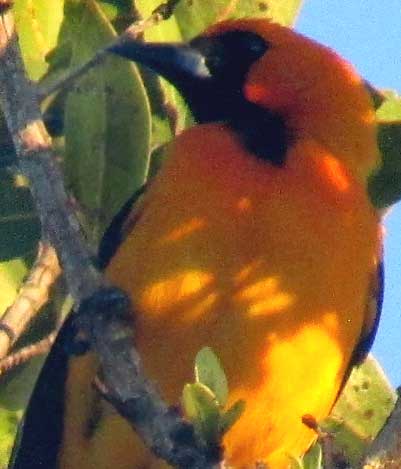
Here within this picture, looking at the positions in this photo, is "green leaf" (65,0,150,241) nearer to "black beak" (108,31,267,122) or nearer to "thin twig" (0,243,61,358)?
"black beak" (108,31,267,122)

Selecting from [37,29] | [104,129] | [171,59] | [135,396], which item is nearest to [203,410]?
[135,396]

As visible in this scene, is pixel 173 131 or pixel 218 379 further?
pixel 173 131

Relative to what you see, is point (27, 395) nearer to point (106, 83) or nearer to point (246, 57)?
point (106, 83)

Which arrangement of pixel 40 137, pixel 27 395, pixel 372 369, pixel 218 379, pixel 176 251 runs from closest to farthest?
pixel 218 379
pixel 40 137
pixel 176 251
pixel 27 395
pixel 372 369

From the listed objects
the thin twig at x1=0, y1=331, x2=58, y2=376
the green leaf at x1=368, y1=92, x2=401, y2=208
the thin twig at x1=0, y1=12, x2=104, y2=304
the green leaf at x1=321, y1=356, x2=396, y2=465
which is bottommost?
the green leaf at x1=321, y1=356, x2=396, y2=465

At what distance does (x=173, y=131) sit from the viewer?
451 centimetres

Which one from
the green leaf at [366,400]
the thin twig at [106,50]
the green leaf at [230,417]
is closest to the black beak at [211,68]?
the thin twig at [106,50]

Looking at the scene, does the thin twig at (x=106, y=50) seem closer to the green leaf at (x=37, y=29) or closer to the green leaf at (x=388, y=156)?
the green leaf at (x=37, y=29)

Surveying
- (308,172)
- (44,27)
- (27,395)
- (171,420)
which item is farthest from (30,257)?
(171,420)

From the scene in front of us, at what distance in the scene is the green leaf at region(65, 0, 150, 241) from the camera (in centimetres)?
391

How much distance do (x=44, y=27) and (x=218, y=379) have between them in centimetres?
192

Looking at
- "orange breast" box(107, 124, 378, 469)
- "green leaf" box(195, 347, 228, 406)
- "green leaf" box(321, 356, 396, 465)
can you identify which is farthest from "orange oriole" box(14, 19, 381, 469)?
"green leaf" box(195, 347, 228, 406)

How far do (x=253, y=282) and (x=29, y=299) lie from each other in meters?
0.59

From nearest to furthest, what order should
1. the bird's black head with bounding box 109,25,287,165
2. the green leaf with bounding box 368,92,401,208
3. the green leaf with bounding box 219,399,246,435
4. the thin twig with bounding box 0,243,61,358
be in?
the green leaf with bounding box 219,399,246,435 < the thin twig with bounding box 0,243,61,358 < the bird's black head with bounding box 109,25,287,165 < the green leaf with bounding box 368,92,401,208
